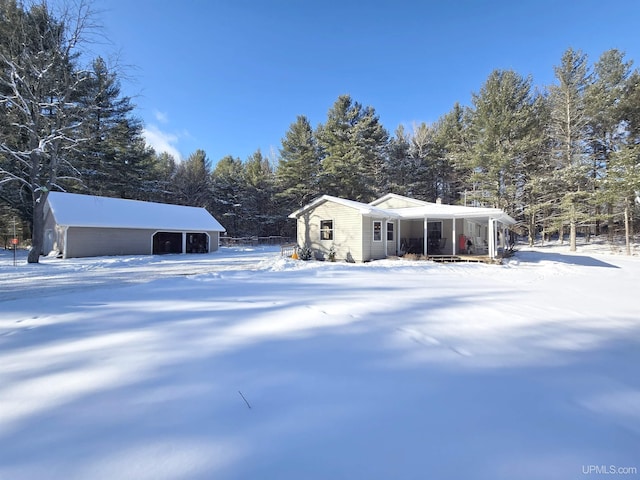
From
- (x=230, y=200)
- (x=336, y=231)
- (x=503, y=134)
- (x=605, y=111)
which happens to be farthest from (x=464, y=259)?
(x=230, y=200)

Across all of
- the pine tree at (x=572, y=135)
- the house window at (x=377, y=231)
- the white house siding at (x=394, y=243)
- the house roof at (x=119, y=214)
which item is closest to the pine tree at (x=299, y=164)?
the house roof at (x=119, y=214)

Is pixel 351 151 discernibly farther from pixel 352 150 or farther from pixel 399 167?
pixel 399 167

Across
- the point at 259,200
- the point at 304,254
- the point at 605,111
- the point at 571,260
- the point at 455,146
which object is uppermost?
the point at 605,111

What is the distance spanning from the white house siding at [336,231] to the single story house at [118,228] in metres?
9.71

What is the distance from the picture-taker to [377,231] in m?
15.7

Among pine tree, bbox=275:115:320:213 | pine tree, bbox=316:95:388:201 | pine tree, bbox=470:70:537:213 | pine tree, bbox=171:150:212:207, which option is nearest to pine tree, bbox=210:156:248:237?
pine tree, bbox=171:150:212:207

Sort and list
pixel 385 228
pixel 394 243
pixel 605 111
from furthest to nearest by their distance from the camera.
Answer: pixel 605 111 → pixel 394 243 → pixel 385 228

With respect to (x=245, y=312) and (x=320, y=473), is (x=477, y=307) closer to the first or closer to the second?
(x=245, y=312)

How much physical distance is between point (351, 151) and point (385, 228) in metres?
14.8

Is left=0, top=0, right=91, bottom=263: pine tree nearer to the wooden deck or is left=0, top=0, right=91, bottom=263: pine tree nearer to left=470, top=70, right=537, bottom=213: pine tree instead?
the wooden deck

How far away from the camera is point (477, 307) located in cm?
528

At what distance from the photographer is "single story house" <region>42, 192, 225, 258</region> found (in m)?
17.2

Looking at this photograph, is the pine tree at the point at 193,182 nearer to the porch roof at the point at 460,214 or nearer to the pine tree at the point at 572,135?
the porch roof at the point at 460,214

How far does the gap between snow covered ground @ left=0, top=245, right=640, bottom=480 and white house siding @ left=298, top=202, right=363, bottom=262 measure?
31.9ft
